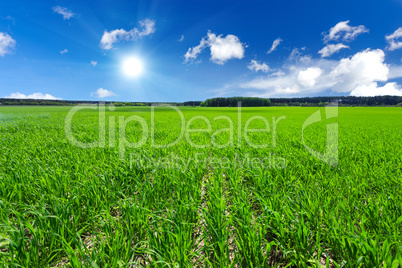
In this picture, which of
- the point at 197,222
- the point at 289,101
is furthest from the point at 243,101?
the point at 197,222

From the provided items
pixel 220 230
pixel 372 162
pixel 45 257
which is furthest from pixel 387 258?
pixel 372 162

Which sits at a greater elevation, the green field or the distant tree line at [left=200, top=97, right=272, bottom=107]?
the distant tree line at [left=200, top=97, right=272, bottom=107]

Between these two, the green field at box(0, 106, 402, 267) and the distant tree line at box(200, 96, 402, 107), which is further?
the distant tree line at box(200, 96, 402, 107)

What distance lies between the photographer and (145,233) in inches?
104

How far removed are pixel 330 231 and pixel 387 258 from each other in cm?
54

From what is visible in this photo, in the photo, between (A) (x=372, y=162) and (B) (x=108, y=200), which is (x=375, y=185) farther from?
(B) (x=108, y=200)

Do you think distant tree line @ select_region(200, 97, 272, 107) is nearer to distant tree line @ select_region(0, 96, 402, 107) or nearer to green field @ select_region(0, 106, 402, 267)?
distant tree line @ select_region(0, 96, 402, 107)

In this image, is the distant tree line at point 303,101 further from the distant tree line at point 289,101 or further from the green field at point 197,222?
the green field at point 197,222

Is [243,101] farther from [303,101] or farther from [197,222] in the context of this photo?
[197,222]

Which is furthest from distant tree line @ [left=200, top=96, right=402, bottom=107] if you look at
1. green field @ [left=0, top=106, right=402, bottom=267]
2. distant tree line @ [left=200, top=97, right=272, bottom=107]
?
green field @ [left=0, top=106, right=402, bottom=267]

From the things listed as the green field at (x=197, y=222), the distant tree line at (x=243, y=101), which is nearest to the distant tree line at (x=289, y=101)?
the distant tree line at (x=243, y=101)

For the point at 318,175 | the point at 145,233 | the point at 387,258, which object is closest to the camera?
the point at 387,258

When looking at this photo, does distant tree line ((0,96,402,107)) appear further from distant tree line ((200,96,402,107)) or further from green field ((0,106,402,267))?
green field ((0,106,402,267))

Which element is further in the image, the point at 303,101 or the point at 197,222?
the point at 303,101
